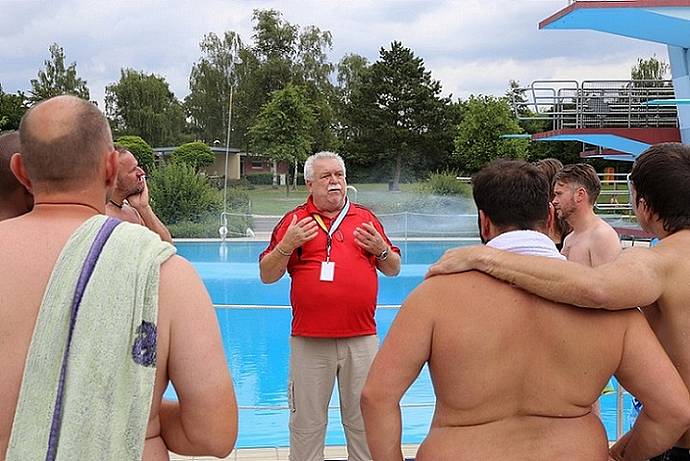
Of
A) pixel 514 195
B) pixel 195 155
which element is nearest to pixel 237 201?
pixel 195 155

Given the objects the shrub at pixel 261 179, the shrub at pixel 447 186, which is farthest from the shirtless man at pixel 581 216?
the shrub at pixel 261 179

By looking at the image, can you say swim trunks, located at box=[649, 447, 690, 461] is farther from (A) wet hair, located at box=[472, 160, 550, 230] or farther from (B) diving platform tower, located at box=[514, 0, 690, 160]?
(B) diving platform tower, located at box=[514, 0, 690, 160]

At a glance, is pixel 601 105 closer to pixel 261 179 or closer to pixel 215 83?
pixel 261 179

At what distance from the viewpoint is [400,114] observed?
44.0m

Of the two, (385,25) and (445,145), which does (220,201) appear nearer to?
(445,145)

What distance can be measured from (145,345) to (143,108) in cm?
4814

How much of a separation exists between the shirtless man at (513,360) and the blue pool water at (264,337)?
2.47 metres

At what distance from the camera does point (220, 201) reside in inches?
920

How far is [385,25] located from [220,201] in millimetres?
25945

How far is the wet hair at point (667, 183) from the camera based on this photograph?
203cm

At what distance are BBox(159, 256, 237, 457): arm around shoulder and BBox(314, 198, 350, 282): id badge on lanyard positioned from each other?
6.60 feet

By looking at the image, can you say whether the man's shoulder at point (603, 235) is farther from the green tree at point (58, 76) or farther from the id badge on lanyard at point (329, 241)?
the green tree at point (58, 76)

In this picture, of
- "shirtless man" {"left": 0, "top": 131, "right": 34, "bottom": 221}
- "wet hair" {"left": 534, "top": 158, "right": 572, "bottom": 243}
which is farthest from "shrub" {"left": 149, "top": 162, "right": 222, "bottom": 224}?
"shirtless man" {"left": 0, "top": 131, "right": 34, "bottom": 221}

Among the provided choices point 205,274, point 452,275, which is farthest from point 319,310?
point 205,274
